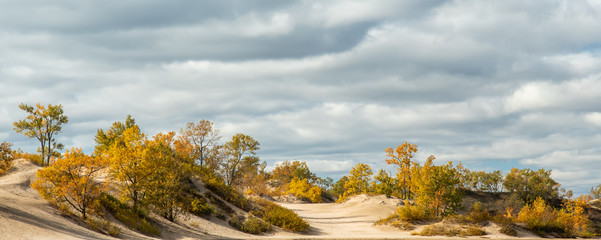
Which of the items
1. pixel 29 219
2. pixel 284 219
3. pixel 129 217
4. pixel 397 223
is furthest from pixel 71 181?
pixel 397 223

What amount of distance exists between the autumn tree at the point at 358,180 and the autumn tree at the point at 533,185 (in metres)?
25.1

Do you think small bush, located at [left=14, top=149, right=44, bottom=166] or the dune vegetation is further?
small bush, located at [left=14, top=149, right=44, bottom=166]

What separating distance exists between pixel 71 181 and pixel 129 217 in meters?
→ 4.53

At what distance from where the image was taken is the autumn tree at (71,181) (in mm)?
26031

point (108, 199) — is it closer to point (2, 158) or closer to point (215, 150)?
point (2, 158)

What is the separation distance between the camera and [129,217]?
29250mm

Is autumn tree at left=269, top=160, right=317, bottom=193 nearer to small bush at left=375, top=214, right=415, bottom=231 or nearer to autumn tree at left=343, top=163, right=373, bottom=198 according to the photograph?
autumn tree at left=343, top=163, right=373, bottom=198

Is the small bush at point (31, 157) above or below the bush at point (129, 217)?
above

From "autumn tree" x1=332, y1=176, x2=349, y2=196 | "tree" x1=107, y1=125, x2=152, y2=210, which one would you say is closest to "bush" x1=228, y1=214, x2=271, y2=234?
"tree" x1=107, y1=125, x2=152, y2=210

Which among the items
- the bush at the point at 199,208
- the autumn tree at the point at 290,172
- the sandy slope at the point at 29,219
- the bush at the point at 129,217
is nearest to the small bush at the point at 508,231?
the bush at the point at 199,208

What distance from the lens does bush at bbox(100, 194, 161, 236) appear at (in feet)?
93.5

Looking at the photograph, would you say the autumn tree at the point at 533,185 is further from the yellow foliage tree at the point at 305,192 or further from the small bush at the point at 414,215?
the small bush at the point at 414,215

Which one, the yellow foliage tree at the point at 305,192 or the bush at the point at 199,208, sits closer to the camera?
the bush at the point at 199,208

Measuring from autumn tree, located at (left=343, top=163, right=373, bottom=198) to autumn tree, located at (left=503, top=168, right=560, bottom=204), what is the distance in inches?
990
